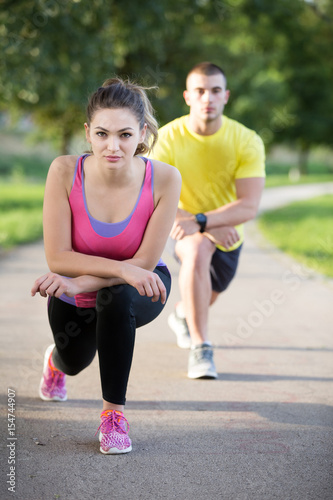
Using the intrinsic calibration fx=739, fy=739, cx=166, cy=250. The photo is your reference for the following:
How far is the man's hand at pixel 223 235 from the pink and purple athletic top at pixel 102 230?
1.37 metres

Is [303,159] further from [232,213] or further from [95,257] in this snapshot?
[95,257]

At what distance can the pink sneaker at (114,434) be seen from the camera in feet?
10.8

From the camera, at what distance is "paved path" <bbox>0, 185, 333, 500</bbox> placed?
295cm

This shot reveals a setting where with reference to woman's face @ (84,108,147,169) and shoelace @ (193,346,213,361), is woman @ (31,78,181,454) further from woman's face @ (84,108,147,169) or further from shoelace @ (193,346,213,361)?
shoelace @ (193,346,213,361)

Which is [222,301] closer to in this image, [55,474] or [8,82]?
[55,474]

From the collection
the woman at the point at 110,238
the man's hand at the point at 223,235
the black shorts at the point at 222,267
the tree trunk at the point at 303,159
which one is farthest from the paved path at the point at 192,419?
the tree trunk at the point at 303,159

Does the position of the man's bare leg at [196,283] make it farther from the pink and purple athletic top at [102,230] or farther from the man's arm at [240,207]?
the pink and purple athletic top at [102,230]

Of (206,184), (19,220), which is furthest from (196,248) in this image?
(19,220)

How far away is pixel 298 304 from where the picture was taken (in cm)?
719

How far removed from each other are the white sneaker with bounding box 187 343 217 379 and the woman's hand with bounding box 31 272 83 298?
1.51 meters

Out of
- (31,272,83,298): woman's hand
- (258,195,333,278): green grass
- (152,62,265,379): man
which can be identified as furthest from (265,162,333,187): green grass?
(31,272,83,298): woman's hand

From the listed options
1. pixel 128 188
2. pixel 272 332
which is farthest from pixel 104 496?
pixel 272 332

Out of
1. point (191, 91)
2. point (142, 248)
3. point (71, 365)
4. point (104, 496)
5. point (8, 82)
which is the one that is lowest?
point (104, 496)

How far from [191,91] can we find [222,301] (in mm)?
2906
